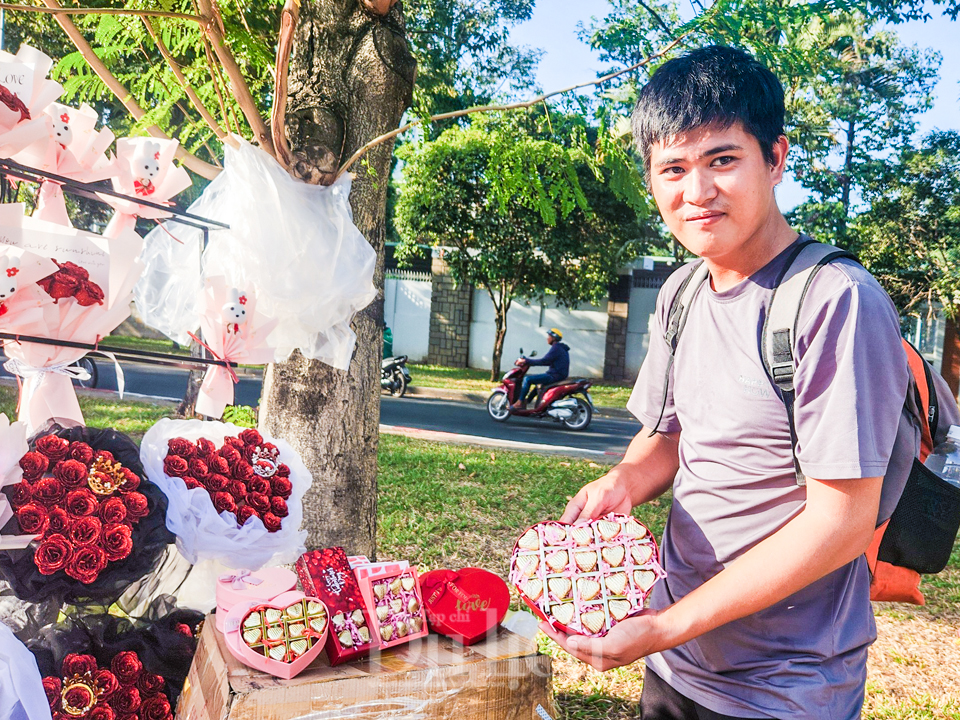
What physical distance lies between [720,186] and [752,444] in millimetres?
414

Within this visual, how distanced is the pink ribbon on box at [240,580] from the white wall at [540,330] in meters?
16.0

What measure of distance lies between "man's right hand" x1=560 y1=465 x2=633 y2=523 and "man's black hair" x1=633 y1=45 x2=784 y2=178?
2.16 feet

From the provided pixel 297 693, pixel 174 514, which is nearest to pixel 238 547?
pixel 174 514

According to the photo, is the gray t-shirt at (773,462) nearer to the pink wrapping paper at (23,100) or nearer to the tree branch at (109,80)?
the pink wrapping paper at (23,100)

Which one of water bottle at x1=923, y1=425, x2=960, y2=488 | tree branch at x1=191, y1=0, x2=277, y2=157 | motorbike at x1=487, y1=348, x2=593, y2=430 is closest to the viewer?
water bottle at x1=923, y1=425, x2=960, y2=488

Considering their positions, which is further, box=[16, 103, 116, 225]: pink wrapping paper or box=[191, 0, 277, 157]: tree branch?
box=[191, 0, 277, 157]: tree branch

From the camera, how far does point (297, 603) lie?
4.50 feet

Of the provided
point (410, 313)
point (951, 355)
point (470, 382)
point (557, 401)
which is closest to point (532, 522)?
point (557, 401)

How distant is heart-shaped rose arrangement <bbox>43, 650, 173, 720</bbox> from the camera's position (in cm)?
165

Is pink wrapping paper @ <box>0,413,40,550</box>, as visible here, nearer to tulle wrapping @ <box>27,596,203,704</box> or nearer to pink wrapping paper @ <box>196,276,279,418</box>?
tulle wrapping @ <box>27,596,203,704</box>

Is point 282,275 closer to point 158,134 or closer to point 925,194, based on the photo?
point 158,134

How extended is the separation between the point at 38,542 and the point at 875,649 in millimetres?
3472

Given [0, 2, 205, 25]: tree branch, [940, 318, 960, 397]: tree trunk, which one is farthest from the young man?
[940, 318, 960, 397]: tree trunk

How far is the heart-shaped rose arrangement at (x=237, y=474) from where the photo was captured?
1810 mm
